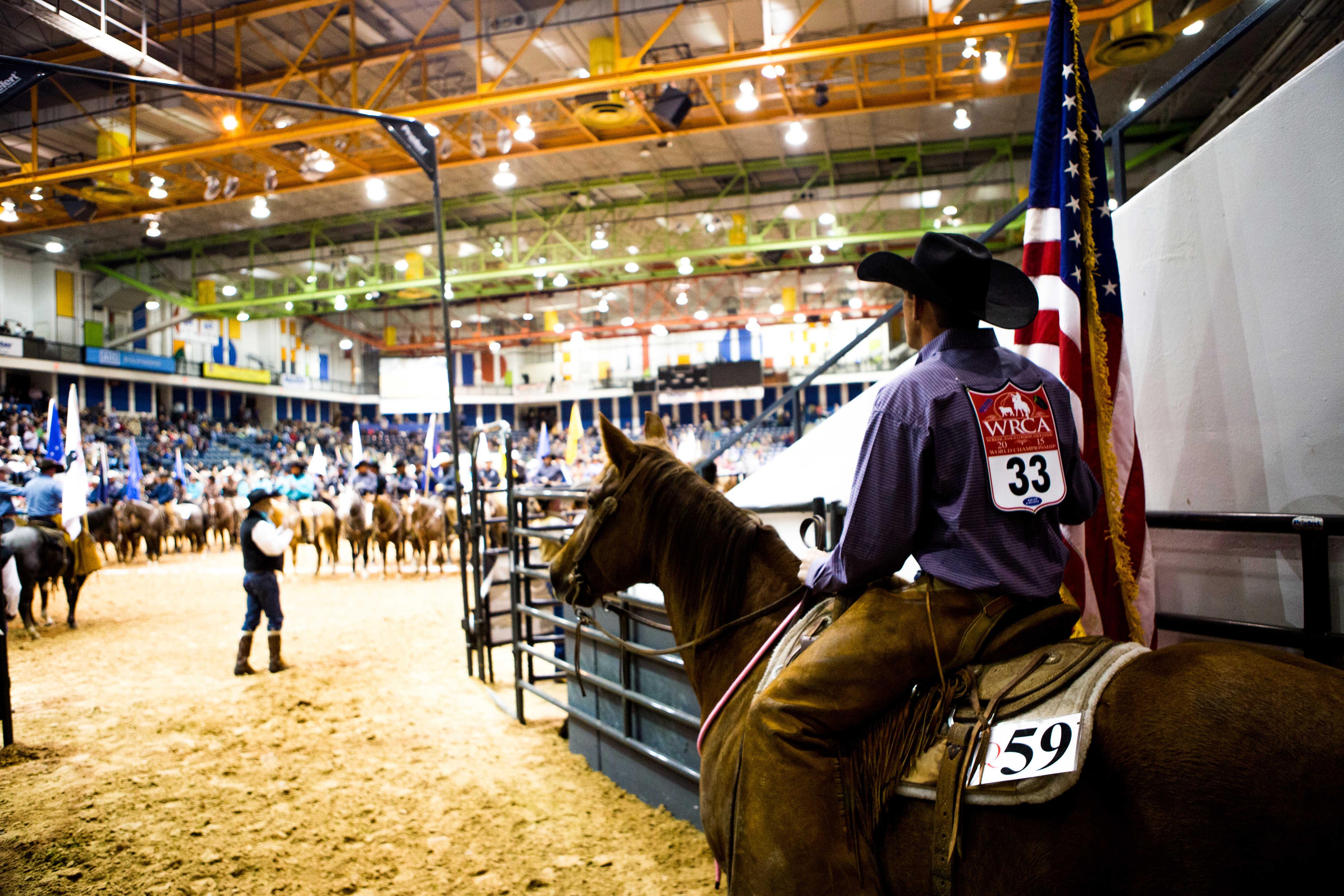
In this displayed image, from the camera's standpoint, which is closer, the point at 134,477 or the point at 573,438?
the point at 134,477

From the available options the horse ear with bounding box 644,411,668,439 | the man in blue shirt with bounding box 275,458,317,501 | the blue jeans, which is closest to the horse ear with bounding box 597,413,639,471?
the horse ear with bounding box 644,411,668,439

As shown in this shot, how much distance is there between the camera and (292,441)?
3300cm

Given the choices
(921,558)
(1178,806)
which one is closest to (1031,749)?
(1178,806)

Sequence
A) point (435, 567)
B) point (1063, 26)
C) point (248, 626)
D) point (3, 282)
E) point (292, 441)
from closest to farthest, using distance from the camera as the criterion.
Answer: point (1063, 26) < point (248, 626) < point (435, 567) < point (3, 282) < point (292, 441)

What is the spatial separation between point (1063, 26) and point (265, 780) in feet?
18.4

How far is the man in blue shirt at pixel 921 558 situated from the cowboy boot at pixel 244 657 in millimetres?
6705

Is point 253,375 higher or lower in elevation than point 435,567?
higher

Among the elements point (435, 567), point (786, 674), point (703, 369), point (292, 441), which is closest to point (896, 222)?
point (703, 369)

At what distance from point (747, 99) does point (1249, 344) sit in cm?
990

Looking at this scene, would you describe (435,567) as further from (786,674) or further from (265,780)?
(786,674)

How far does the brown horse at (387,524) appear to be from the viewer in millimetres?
13086

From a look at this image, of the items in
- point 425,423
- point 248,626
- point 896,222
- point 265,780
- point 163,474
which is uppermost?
point 896,222

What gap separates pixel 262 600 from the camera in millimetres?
6793

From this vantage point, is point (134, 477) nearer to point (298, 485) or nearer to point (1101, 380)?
point (298, 485)
